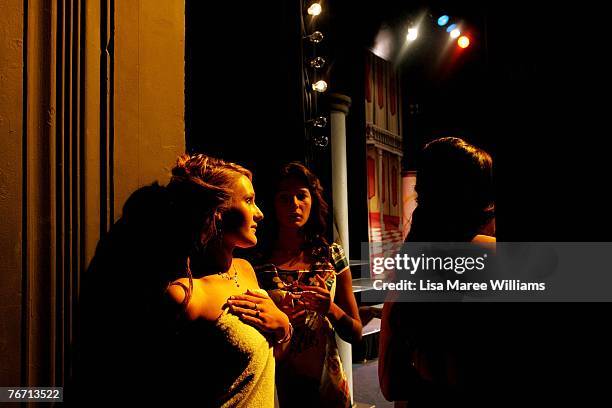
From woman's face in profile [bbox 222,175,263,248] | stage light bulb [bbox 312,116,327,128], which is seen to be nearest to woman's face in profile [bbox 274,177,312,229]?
woman's face in profile [bbox 222,175,263,248]

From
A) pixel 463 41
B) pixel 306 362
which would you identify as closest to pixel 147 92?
pixel 306 362

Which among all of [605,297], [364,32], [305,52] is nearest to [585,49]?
[605,297]

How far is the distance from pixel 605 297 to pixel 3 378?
1183 mm

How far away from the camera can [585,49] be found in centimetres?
82

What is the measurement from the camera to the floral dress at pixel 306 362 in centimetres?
171

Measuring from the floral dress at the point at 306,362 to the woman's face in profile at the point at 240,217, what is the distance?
1.68 feet

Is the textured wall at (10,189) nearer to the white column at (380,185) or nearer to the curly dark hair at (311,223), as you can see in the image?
the curly dark hair at (311,223)

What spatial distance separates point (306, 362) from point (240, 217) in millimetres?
790

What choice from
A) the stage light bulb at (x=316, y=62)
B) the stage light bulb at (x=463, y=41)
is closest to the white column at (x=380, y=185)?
the stage light bulb at (x=463, y=41)

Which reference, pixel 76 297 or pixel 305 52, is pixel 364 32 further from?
pixel 76 297

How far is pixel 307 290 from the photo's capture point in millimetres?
1698

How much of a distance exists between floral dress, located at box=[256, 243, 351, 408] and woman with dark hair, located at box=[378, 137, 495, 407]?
49 cm

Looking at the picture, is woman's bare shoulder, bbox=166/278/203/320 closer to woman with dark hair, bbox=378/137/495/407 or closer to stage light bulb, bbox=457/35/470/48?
woman with dark hair, bbox=378/137/495/407

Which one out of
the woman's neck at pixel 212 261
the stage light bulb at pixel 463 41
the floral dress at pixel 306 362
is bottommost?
the floral dress at pixel 306 362
